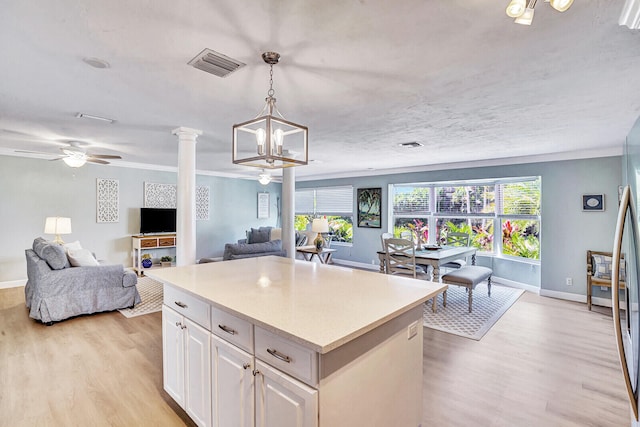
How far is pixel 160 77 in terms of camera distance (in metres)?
2.26

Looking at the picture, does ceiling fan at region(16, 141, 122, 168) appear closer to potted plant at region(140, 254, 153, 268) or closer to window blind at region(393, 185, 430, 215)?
potted plant at region(140, 254, 153, 268)

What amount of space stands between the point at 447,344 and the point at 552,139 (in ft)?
9.88

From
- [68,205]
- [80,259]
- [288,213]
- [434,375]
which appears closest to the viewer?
[434,375]

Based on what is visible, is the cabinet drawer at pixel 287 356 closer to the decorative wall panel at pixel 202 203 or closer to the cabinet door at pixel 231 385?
the cabinet door at pixel 231 385

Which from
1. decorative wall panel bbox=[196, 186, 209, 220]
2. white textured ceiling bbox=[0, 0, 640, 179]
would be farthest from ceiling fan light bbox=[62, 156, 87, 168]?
decorative wall panel bbox=[196, 186, 209, 220]

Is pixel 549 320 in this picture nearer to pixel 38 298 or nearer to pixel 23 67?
pixel 23 67

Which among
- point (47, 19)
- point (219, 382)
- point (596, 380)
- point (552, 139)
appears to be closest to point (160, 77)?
point (47, 19)

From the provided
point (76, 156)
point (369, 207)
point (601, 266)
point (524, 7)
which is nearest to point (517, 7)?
point (524, 7)

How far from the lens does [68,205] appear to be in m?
5.88

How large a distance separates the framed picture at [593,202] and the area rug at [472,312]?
1667 mm

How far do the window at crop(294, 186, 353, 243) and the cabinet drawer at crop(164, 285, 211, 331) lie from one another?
19.9 feet

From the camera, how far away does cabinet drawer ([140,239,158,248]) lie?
640 cm

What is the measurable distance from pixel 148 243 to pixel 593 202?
313 inches

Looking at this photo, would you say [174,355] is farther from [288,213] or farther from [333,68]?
[288,213]
